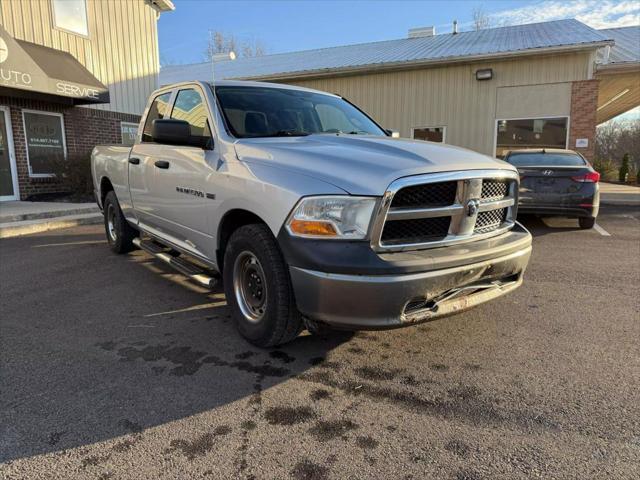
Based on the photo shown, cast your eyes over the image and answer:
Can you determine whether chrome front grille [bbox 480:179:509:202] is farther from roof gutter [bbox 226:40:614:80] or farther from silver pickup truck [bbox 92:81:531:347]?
roof gutter [bbox 226:40:614:80]

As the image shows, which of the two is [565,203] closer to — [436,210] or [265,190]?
[436,210]

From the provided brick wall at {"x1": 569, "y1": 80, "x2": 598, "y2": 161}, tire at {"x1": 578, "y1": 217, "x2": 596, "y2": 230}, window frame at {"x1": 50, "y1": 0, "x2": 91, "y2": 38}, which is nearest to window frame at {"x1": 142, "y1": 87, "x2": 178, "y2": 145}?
tire at {"x1": 578, "y1": 217, "x2": 596, "y2": 230}

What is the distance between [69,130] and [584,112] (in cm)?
1473

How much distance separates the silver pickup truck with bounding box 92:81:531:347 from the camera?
257cm

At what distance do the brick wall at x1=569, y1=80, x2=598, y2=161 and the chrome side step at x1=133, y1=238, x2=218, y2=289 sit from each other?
1327 centimetres

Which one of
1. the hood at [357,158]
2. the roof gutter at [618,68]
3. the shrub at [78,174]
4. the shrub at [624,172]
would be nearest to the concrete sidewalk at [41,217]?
the shrub at [78,174]

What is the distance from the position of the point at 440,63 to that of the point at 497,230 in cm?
1347

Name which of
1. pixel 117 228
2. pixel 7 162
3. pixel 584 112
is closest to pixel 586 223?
pixel 584 112

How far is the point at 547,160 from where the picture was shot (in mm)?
8305

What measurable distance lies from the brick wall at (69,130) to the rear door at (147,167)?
8.33 meters

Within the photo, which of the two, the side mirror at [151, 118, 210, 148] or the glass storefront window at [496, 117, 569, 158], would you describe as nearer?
the side mirror at [151, 118, 210, 148]

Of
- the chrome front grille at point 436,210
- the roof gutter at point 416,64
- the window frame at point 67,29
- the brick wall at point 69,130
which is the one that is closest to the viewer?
the chrome front grille at point 436,210

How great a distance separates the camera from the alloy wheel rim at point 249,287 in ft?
10.6

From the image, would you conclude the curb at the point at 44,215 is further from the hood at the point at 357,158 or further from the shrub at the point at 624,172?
the shrub at the point at 624,172
